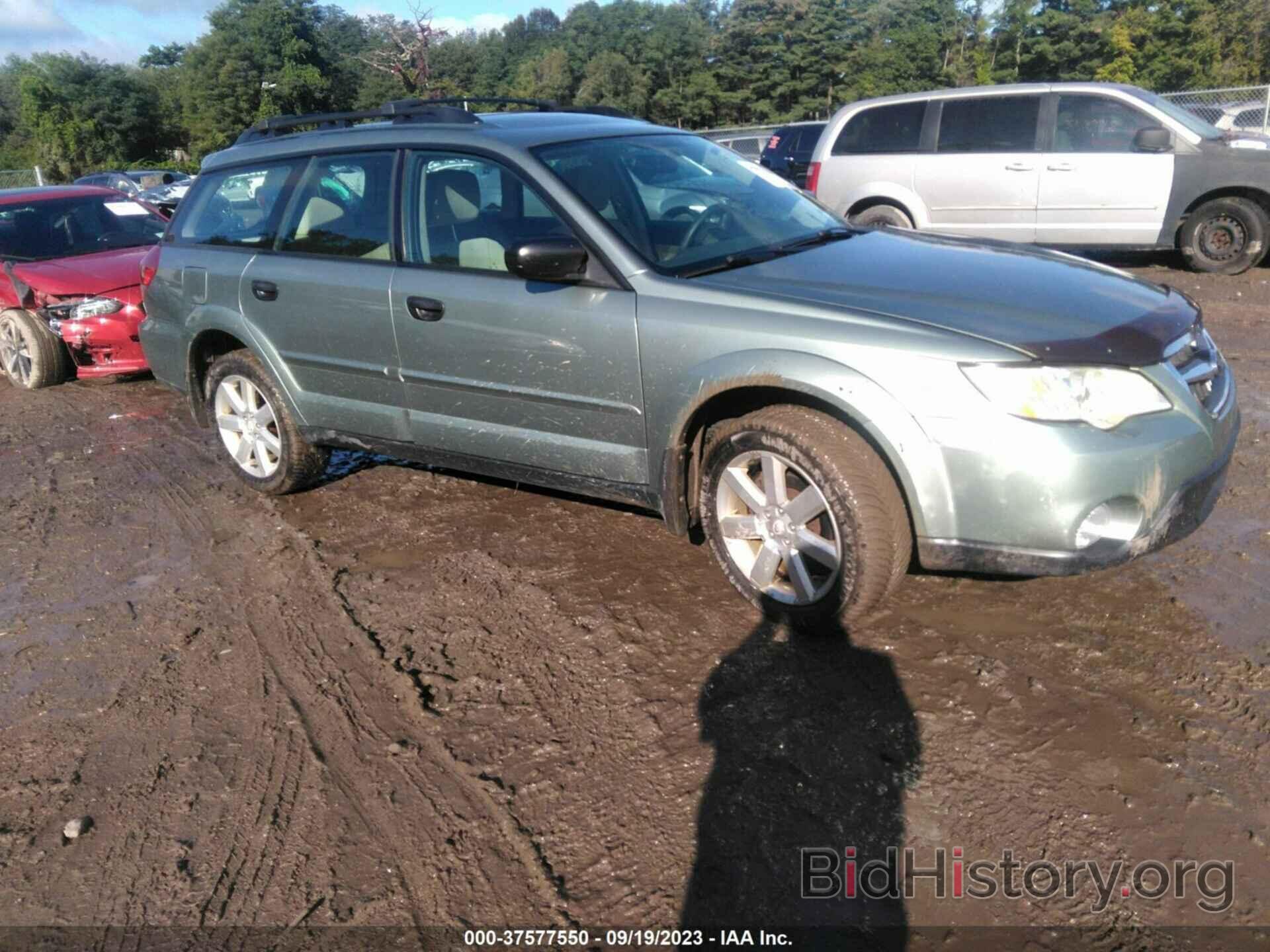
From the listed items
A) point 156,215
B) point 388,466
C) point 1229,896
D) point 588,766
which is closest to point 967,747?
point 1229,896

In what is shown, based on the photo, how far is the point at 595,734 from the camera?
312 cm

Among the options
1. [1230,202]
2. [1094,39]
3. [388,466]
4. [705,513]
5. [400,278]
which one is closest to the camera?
[705,513]

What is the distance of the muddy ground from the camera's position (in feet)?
8.30

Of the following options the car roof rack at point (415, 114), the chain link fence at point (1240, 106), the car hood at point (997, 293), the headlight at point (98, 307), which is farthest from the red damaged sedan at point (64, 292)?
the chain link fence at point (1240, 106)

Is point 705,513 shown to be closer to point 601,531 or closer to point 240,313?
point 601,531

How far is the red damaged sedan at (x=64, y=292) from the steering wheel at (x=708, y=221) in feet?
17.8

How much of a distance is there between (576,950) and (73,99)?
66483 mm

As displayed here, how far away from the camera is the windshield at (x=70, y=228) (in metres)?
8.68

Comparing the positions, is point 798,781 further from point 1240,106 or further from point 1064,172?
point 1240,106

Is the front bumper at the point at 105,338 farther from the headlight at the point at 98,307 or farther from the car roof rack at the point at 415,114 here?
the car roof rack at the point at 415,114

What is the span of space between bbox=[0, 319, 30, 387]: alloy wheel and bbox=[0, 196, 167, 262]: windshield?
59 centimetres

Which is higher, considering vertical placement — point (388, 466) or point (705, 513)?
point (705, 513)

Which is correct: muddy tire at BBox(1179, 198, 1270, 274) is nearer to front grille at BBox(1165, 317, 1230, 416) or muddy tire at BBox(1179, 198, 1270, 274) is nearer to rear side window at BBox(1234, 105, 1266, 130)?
front grille at BBox(1165, 317, 1230, 416)

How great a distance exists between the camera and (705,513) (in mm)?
3725
